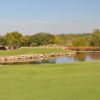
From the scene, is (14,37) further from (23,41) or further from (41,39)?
(41,39)

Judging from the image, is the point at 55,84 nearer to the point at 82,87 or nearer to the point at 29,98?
the point at 82,87

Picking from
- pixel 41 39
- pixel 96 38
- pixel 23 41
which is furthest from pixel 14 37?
pixel 96 38

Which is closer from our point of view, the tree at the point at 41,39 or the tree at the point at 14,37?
the tree at the point at 41,39

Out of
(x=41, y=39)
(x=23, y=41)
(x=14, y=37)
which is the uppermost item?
(x=14, y=37)

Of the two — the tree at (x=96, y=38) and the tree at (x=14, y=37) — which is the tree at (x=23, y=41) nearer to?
the tree at (x=14, y=37)

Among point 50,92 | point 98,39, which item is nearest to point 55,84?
point 50,92

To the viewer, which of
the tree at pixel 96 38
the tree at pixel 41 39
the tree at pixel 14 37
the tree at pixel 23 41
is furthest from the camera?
the tree at pixel 23 41

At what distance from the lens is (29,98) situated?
9078 millimetres

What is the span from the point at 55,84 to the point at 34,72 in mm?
5409

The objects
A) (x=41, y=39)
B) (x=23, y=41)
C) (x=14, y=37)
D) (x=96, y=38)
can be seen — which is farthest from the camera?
(x=14, y=37)

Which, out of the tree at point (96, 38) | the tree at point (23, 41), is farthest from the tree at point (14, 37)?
the tree at point (96, 38)

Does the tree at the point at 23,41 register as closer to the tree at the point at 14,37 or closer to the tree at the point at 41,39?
the tree at the point at 14,37

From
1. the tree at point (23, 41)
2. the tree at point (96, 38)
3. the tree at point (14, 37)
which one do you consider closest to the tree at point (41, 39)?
the tree at point (23, 41)

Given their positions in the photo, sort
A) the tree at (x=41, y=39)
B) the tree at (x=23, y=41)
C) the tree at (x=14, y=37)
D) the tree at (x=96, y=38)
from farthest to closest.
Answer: the tree at (x=23, y=41), the tree at (x=14, y=37), the tree at (x=41, y=39), the tree at (x=96, y=38)
